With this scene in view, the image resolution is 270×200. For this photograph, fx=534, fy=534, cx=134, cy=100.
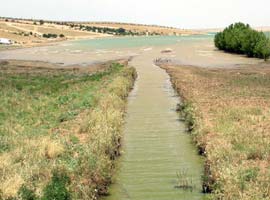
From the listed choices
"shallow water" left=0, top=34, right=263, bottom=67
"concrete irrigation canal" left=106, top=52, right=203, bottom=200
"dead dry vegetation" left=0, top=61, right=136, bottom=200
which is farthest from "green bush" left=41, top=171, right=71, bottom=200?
"shallow water" left=0, top=34, right=263, bottom=67

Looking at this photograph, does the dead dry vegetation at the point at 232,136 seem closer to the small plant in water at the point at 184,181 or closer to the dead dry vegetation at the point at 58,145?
the small plant in water at the point at 184,181

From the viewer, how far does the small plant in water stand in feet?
55.9

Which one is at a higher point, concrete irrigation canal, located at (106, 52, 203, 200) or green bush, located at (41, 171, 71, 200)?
green bush, located at (41, 171, 71, 200)

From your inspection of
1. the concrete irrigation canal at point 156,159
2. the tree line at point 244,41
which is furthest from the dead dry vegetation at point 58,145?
the tree line at point 244,41

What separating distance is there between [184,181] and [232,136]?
5.15 metres

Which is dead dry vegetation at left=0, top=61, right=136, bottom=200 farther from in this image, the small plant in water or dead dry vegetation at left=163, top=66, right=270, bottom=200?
dead dry vegetation at left=163, top=66, right=270, bottom=200

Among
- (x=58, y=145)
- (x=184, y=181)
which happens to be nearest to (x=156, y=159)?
(x=184, y=181)

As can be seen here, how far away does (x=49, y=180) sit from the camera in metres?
16.0

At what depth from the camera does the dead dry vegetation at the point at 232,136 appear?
603 inches

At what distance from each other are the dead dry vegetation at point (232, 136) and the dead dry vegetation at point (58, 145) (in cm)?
366

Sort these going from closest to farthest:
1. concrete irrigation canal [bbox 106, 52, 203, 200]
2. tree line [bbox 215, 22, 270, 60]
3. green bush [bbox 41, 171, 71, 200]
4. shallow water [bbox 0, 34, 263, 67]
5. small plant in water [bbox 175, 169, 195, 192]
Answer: green bush [bbox 41, 171, 71, 200]
concrete irrigation canal [bbox 106, 52, 203, 200]
small plant in water [bbox 175, 169, 195, 192]
shallow water [bbox 0, 34, 263, 67]
tree line [bbox 215, 22, 270, 60]

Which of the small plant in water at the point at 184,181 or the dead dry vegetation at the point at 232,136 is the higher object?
the dead dry vegetation at the point at 232,136

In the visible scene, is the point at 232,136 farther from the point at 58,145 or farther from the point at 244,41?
the point at 244,41

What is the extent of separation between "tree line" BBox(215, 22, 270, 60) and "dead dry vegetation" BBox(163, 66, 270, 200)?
50.6 metres
